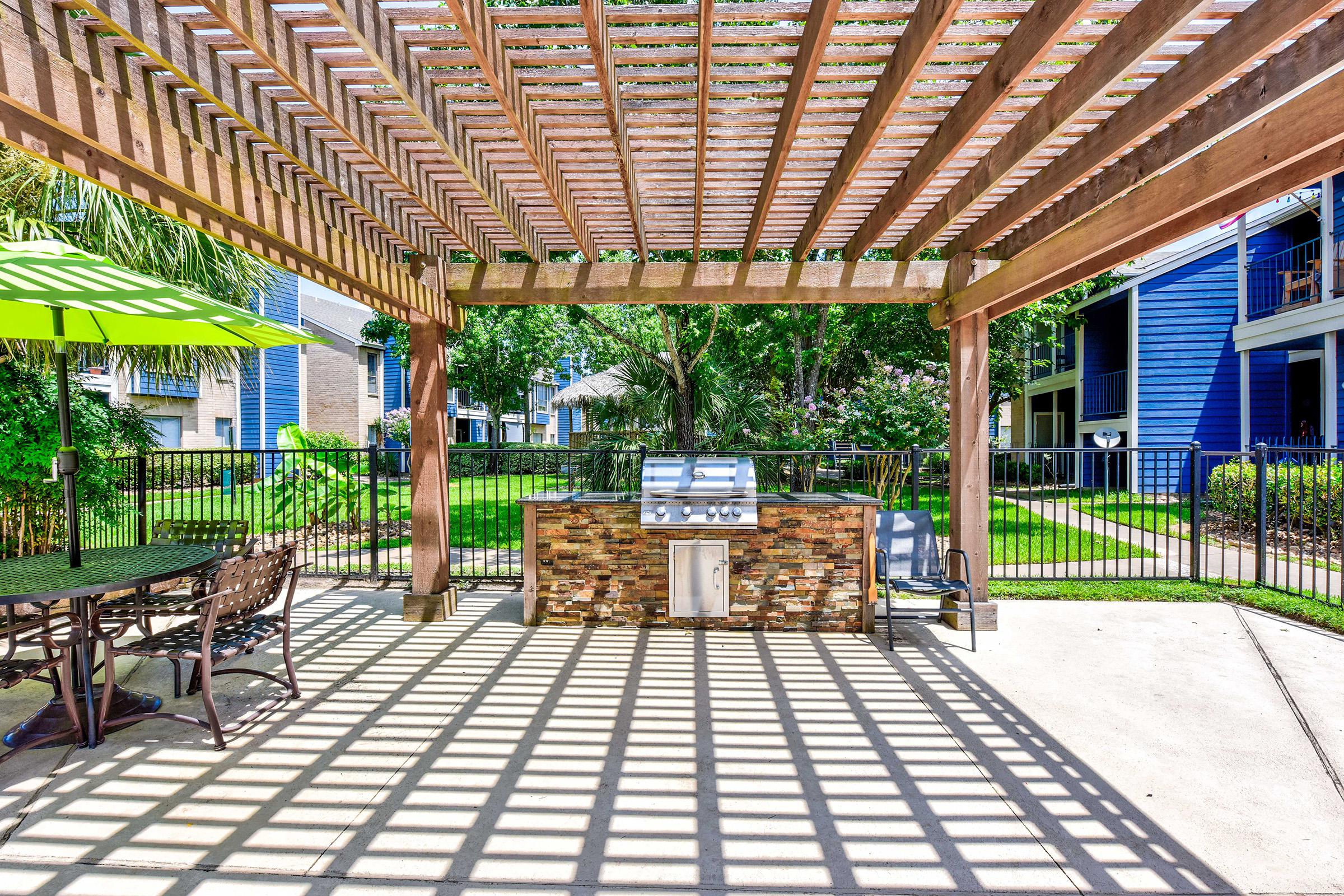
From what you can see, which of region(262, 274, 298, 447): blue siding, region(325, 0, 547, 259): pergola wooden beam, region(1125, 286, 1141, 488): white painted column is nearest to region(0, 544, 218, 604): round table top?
region(325, 0, 547, 259): pergola wooden beam

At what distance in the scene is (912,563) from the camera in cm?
477

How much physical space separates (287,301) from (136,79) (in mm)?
16596

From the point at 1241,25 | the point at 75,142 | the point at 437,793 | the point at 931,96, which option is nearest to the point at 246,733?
the point at 437,793

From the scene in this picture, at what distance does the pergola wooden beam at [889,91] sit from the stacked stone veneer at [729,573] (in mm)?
2104

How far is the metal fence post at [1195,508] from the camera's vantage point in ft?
18.0

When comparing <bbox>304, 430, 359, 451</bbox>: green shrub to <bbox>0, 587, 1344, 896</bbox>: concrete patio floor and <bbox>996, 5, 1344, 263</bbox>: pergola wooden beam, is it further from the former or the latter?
<bbox>996, 5, 1344, 263</bbox>: pergola wooden beam

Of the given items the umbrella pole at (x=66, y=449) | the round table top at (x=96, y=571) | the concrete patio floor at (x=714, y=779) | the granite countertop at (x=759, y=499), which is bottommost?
the concrete patio floor at (x=714, y=779)

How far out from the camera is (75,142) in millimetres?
2320

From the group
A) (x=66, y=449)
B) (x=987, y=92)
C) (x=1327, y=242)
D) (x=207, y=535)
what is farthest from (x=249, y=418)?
(x=1327, y=242)

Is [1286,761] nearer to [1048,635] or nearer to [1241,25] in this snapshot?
[1048,635]

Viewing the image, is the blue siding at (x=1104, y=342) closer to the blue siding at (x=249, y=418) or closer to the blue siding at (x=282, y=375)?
the blue siding at (x=282, y=375)

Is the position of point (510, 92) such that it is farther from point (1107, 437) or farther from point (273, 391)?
point (273, 391)

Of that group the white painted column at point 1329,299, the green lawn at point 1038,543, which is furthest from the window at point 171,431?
the white painted column at point 1329,299

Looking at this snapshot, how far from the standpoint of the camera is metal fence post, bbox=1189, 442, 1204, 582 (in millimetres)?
5496
